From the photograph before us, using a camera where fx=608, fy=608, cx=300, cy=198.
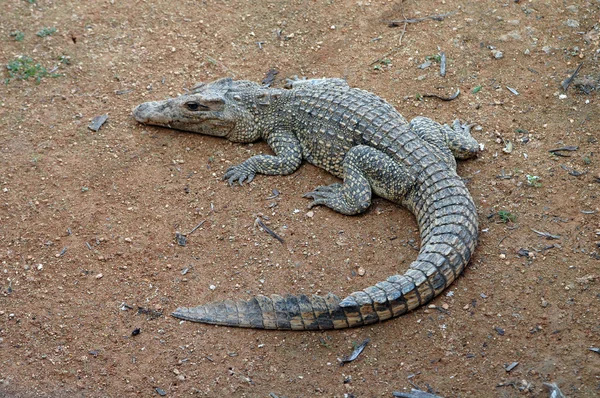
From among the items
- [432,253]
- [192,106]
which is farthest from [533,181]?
[192,106]

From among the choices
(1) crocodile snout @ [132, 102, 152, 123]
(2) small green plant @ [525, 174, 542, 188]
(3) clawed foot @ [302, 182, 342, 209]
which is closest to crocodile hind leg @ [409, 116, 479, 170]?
(2) small green plant @ [525, 174, 542, 188]

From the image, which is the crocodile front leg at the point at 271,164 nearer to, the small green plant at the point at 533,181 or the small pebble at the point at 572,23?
the small green plant at the point at 533,181

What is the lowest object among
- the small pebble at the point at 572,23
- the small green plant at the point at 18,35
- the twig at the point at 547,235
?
the twig at the point at 547,235

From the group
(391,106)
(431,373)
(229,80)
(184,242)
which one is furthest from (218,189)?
(431,373)

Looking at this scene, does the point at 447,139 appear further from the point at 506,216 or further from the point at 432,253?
the point at 432,253

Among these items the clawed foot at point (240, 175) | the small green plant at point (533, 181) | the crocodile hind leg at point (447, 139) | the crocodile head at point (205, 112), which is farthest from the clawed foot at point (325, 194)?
the small green plant at point (533, 181)

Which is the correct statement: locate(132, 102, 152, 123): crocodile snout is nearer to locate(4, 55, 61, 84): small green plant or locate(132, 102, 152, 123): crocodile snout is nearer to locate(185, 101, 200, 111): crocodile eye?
locate(185, 101, 200, 111): crocodile eye
